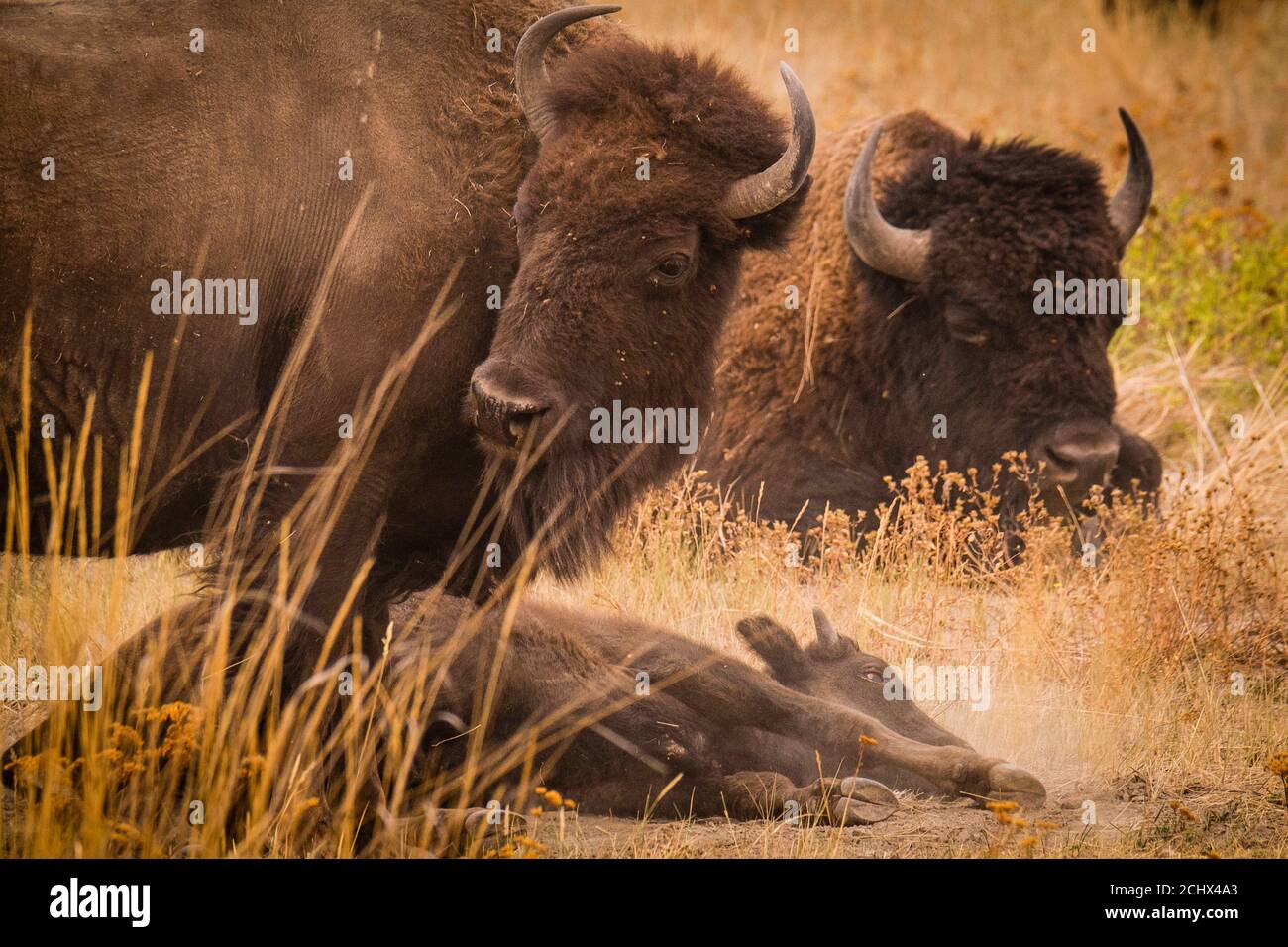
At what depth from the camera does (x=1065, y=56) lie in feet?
53.4

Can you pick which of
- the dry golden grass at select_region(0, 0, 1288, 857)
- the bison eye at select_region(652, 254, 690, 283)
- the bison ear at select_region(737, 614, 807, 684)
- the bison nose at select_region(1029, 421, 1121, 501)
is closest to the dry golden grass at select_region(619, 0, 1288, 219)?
the dry golden grass at select_region(0, 0, 1288, 857)

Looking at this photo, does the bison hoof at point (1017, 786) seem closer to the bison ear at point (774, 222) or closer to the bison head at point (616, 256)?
the bison head at point (616, 256)

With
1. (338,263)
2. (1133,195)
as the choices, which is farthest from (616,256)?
(1133,195)

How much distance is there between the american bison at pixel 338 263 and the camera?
4820mm

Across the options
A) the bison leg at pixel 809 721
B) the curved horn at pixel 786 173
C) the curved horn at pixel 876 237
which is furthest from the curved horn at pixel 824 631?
the curved horn at pixel 876 237

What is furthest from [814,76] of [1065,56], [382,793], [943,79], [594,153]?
[382,793]

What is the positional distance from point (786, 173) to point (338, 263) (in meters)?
1.54

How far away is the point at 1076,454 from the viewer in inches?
297

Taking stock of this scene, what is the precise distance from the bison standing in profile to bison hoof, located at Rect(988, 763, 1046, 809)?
257 centimetres

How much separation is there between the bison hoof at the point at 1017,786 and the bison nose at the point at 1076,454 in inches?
109

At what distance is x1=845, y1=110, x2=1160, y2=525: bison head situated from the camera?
301 inches

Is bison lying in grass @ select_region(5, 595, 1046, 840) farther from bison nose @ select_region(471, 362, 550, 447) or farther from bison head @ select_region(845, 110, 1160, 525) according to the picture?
bison head @ select_region(845, 110, 1160, 525)
